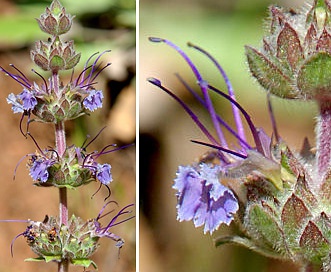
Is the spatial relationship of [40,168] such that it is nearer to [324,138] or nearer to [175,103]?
[324,138]

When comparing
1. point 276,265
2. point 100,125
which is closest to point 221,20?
point 100,125

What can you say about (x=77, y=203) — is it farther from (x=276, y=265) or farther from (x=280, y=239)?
(x=280, y=239)

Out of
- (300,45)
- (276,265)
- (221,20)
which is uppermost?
(221,20)

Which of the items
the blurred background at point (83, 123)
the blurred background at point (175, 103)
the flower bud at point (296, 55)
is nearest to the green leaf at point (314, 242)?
the flower bud at point (296, 55)

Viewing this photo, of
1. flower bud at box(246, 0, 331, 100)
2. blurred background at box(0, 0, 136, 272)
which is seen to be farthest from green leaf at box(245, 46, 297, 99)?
blurred background at box(0, 0, 136, 272)

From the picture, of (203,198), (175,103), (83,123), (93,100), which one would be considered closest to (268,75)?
(203,198)

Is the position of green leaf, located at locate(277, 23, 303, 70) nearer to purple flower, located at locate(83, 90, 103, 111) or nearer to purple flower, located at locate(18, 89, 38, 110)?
purple flower, located at locate(83, 90, 103, 111)

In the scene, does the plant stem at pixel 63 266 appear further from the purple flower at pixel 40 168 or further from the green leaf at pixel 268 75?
the green leaf at pixel 268 75
